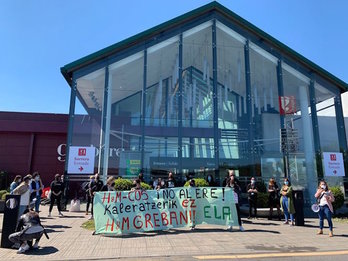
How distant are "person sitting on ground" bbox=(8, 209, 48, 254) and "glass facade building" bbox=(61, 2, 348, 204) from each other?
27.6 ft

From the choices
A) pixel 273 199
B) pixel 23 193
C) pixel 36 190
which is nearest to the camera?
pixel 23 193

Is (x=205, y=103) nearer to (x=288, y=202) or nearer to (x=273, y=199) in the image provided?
(x=273, y=199)

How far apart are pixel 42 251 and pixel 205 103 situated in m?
12.6

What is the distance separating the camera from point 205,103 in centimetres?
1778

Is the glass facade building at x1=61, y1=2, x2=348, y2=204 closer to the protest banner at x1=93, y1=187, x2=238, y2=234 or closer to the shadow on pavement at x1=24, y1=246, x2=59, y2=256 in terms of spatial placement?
the protest banner at x1=93, y1=187, x2=238, y2=234

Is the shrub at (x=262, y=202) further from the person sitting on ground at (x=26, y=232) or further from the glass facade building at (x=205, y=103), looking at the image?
the person sitting on ground at (x=26, y=232)

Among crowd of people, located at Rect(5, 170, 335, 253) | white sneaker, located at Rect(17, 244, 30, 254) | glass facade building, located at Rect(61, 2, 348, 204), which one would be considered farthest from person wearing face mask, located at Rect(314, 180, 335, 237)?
white sneaker, located at Rect(17, 244, 30, 254)

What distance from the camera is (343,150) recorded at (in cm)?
1795

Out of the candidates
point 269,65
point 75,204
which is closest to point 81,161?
point 75,204

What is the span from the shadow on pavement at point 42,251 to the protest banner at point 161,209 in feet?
5.42

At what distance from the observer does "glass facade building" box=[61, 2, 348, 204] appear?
16.3 meters

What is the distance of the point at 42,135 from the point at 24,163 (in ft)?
7.71

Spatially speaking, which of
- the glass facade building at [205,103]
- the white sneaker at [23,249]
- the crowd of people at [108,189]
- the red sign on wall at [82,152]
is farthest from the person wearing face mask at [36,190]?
the white sneaker at [23,249]

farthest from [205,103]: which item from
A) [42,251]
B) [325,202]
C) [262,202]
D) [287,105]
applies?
[42,251]
